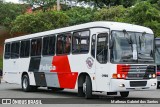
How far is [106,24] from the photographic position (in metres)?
15.9

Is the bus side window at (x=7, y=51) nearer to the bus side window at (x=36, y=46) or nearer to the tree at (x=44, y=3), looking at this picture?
the bus side window at (x=36, y=46)

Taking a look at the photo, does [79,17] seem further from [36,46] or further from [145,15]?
[36,46]

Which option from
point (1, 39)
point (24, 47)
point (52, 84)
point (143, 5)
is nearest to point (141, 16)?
point (143, 5)

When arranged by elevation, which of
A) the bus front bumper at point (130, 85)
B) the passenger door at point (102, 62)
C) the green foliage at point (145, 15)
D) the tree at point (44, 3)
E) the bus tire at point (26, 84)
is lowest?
the bus tire at point (26, 84)

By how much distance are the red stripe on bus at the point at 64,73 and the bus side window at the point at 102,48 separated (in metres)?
2.01

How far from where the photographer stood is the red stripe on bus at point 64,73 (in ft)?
58.3

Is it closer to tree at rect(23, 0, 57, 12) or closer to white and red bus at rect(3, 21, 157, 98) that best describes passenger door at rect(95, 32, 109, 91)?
white and red bus at rect(3, 21, 157, 98)

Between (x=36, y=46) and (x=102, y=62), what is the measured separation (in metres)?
6.68

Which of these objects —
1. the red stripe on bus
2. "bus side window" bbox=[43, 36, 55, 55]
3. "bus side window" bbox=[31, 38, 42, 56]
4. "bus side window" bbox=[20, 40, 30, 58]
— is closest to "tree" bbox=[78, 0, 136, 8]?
"bus side window" bbox=[20, 40, 30, 58]

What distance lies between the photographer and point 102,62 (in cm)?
1570

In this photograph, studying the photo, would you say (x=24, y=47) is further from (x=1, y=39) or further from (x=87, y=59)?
(x=1, y=39)

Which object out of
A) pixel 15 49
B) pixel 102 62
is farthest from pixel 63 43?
pixel 15 49

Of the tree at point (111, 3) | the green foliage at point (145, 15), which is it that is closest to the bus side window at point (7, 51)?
the green foliage at point (145, 15)

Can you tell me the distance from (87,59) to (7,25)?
124 ft
